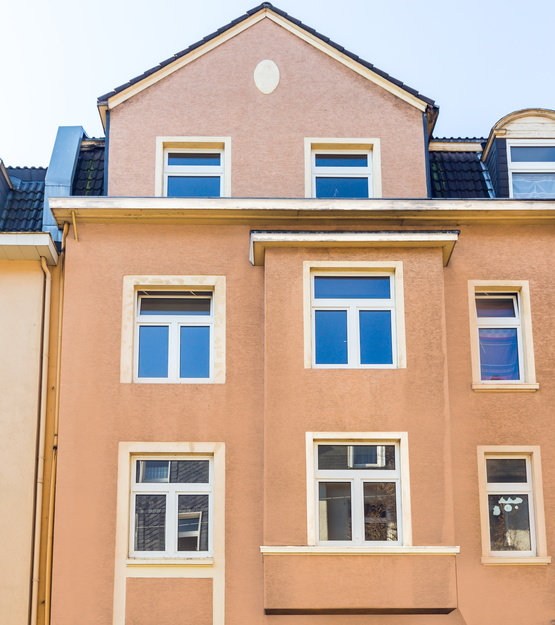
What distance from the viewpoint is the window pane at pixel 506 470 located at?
13.1 m

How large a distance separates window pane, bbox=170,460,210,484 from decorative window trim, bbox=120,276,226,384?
1240 millimetres

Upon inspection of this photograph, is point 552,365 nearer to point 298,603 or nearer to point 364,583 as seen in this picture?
point 364,583

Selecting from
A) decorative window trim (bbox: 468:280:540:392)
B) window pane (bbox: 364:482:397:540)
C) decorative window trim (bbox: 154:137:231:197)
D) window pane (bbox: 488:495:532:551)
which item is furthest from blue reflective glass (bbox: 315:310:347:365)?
window pane (bbox: 488:495:532:551)

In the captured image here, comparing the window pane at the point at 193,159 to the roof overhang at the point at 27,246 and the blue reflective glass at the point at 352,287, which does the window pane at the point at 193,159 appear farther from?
the blue reflective glass at the point at 352,287

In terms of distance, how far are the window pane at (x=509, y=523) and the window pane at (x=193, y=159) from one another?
7.01m

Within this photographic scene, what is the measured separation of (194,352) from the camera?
13.6 metres

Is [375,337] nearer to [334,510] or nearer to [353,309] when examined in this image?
[353,309]

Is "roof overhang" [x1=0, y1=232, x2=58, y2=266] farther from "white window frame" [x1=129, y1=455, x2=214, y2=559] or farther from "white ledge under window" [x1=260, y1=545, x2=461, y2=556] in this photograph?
"white ledge under window" [x1=260, y1=545, x2=461, y2=556]

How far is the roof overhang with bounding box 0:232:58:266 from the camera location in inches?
524

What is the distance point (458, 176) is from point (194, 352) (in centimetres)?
562

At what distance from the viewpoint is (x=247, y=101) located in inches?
575

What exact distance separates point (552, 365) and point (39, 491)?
8.04 m

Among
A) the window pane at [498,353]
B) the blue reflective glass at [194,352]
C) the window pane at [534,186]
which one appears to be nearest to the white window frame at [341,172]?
the window pane at [534,186]

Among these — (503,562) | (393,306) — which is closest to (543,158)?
(393,306)
